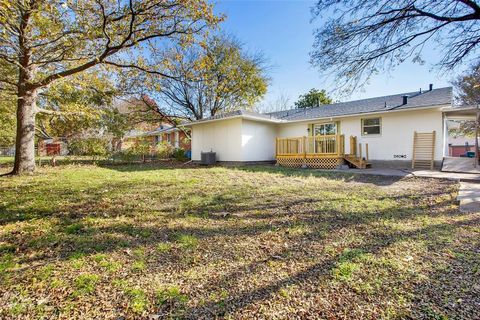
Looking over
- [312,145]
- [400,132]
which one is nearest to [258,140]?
[312,145]

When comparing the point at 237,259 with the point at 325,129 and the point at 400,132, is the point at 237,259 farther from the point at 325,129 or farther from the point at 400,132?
the point at 325,129

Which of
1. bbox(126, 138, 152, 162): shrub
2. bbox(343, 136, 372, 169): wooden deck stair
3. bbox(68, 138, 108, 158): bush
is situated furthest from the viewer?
bbox(126, 138, 152, 162): shrub

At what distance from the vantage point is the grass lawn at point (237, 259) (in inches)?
74.7

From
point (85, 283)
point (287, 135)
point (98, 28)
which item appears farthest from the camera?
point (287, 135)

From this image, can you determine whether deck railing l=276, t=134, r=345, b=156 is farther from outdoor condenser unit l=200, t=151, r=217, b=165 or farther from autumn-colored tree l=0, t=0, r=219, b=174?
autumn-colored tree l=0, t=0, r=219, b=174

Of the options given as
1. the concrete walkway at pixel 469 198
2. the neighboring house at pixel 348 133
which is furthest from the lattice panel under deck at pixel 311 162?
the concrete walkway at pixel 469 198

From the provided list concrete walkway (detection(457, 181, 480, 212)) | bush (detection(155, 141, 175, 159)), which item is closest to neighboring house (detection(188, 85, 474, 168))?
bush (detection(155, 141, 175, 159))

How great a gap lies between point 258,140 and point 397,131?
6728 millimetres

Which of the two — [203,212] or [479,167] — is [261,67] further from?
[203,212]

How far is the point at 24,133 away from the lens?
29.5 feet

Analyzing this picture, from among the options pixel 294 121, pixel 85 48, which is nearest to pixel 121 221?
pixel 85 48

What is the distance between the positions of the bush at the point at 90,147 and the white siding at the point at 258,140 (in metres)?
9.25

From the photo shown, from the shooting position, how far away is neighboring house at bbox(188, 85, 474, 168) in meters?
11.0

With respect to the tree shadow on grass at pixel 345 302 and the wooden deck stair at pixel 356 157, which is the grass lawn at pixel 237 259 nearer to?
the tree shadow on grass at pixel 345 302
